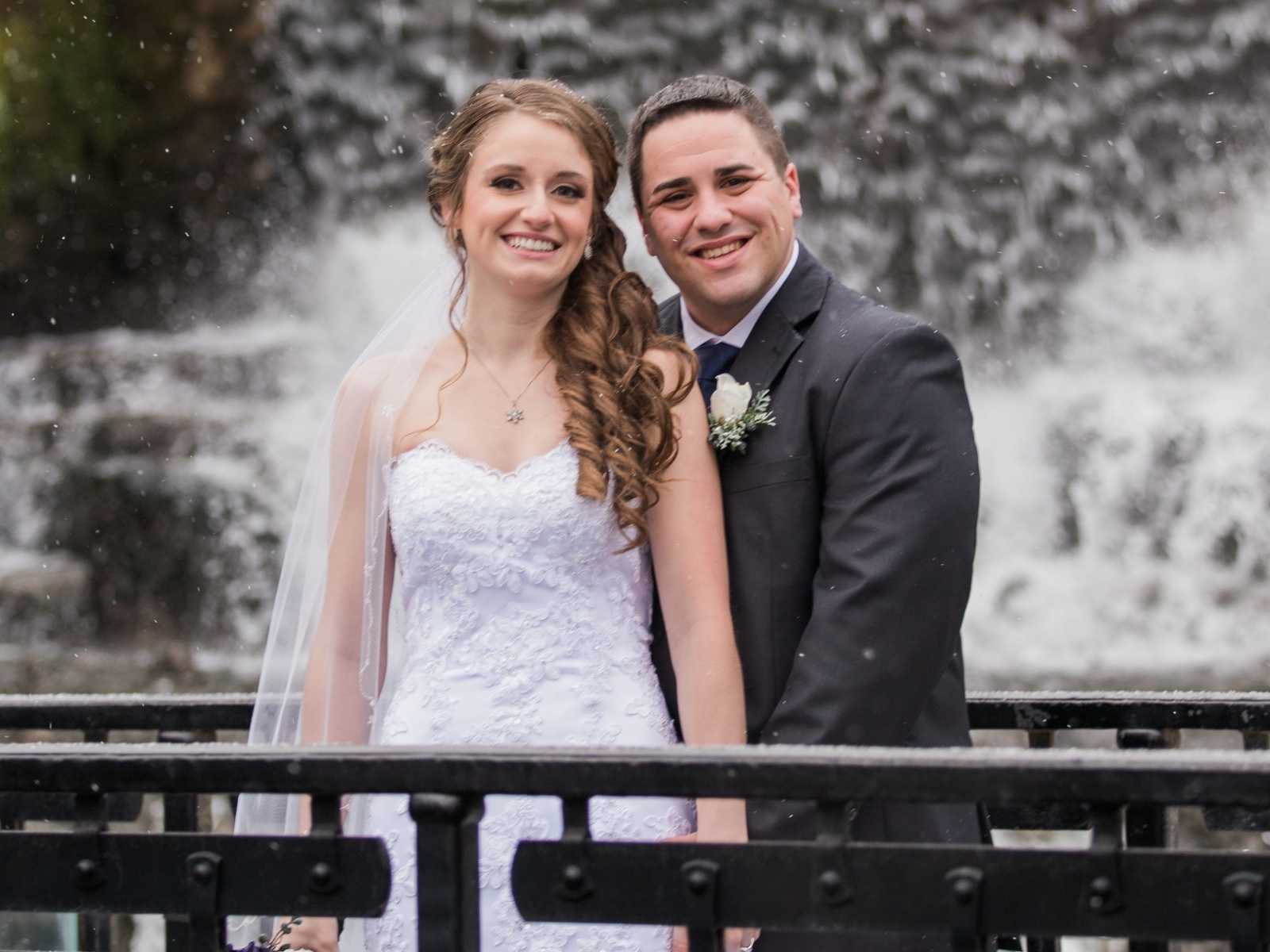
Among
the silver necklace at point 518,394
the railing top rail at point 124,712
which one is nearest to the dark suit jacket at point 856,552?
the silver necklace at point 518,394

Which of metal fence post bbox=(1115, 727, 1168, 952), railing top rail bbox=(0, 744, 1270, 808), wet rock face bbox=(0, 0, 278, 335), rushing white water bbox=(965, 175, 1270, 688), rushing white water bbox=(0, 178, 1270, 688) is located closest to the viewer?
railing top rail bbox=(0, 744, 1270, 808)

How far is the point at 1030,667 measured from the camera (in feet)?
Answer: 28.2

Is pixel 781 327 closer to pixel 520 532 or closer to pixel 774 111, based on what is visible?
pixel 520 532

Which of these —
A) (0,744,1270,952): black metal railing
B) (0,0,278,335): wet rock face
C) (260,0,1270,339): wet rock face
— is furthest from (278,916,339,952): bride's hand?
(0,0,278,335): wet rock face

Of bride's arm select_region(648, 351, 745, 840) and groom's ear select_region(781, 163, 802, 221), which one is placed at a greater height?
groom's ear select_region(781, 163, 802, 221)

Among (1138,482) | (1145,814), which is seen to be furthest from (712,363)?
(1138,482)

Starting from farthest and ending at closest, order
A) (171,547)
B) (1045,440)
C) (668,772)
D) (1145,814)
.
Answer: (171,547), (1045,440), (1145,814), (668,772)

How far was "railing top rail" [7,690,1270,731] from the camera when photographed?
2.30m

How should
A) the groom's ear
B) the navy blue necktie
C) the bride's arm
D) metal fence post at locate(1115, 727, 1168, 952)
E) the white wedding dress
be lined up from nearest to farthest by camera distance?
metal fence post at locate(1115, 727, 1168, 952) → the bride's arm → the white wedding dress → the navy blue necktie → the groom's ear

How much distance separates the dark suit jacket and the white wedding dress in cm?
22

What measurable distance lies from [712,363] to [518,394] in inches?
13.6

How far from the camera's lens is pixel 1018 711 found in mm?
2512

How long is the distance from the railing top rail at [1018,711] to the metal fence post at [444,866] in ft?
2.66

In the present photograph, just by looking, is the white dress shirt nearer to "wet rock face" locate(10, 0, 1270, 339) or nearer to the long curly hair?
the long curly hair
